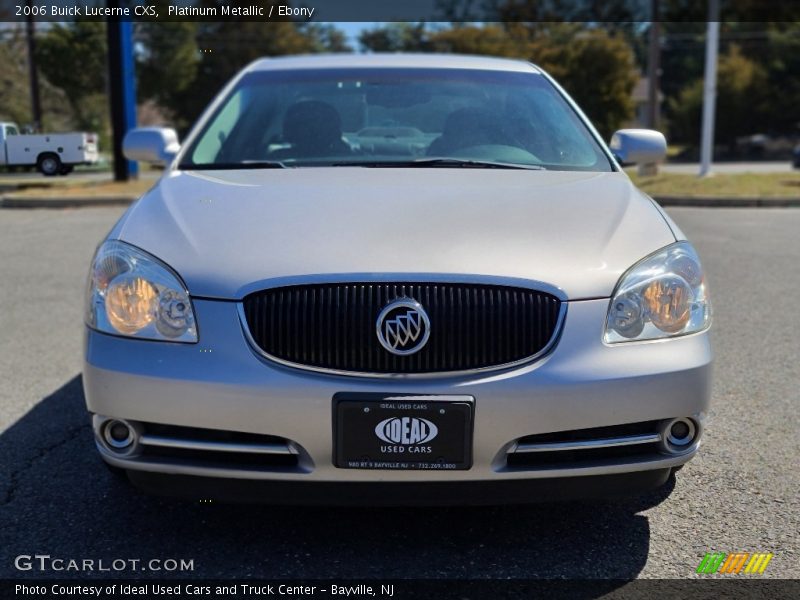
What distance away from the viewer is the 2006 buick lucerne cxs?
2.26 meters

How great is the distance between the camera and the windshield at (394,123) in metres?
3.48

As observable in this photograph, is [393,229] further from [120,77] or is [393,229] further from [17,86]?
[120,77]

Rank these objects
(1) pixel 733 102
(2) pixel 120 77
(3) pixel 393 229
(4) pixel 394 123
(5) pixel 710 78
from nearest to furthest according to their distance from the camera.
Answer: (3) pixel 393 229 → (4) pixel 394 123 → (2) pixel 120 77 → (5) pixel 710 78 → (1) pixel 733 102

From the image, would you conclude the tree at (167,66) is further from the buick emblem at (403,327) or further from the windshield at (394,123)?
the buick emblem at (403,327)

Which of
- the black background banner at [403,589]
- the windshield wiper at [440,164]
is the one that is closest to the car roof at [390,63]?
the windshield wiper at [440,164]

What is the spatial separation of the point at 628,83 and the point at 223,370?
111 ft

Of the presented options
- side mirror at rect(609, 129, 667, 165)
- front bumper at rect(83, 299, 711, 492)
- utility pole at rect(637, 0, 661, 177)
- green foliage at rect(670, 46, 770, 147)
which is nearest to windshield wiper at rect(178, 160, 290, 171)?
front bumper at rect(83, 299, 711, 492)

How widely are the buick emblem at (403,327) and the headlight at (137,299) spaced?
502mm

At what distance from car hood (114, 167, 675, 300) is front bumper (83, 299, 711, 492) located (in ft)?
0.46

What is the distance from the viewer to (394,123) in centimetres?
383

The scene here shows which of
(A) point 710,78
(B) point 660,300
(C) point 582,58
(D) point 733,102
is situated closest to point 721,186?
(A) point 710,78

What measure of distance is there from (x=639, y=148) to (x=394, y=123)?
3.54 feet

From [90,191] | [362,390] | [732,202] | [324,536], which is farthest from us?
[90,191]

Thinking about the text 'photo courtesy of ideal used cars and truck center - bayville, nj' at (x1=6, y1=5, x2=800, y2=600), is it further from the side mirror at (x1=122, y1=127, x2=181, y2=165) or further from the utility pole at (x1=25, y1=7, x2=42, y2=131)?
the utility pole at (x1=25, y1=7, x2=42, y2=131)
